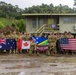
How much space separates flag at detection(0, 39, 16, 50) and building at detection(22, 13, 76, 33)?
18586mm

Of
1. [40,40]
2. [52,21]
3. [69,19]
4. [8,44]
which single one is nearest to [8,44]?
[8,44]

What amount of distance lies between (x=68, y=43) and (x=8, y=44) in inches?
194

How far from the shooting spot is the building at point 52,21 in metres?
41.9

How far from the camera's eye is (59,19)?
139 ft

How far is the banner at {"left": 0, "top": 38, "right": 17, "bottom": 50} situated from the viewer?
23.0 meters

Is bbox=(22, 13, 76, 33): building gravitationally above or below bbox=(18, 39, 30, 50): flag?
above

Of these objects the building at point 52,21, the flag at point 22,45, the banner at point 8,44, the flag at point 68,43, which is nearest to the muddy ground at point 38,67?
the flag at point 22,45

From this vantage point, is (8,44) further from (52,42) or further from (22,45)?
(52,42)

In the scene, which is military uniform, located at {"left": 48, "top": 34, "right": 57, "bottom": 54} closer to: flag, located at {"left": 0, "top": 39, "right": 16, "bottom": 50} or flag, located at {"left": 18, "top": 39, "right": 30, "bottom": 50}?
flag, located at {"left": 18, "top": 39, "right": 30, "bottom": 50}

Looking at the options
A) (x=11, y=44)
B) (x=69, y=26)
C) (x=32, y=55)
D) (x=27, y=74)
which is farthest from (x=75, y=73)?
(x=69, y=26)

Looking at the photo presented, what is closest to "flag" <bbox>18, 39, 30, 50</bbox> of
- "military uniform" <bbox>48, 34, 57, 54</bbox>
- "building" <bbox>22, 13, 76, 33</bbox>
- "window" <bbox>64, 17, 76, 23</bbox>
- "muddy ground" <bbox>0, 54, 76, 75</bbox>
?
"muddy ground" <bbox>0, 54, 76, 75</bbox>

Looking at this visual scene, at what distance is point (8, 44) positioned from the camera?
2311 centimetres

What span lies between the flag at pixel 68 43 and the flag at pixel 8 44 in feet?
12.9

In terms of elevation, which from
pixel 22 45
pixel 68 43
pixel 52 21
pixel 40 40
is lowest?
pixel 22 45
